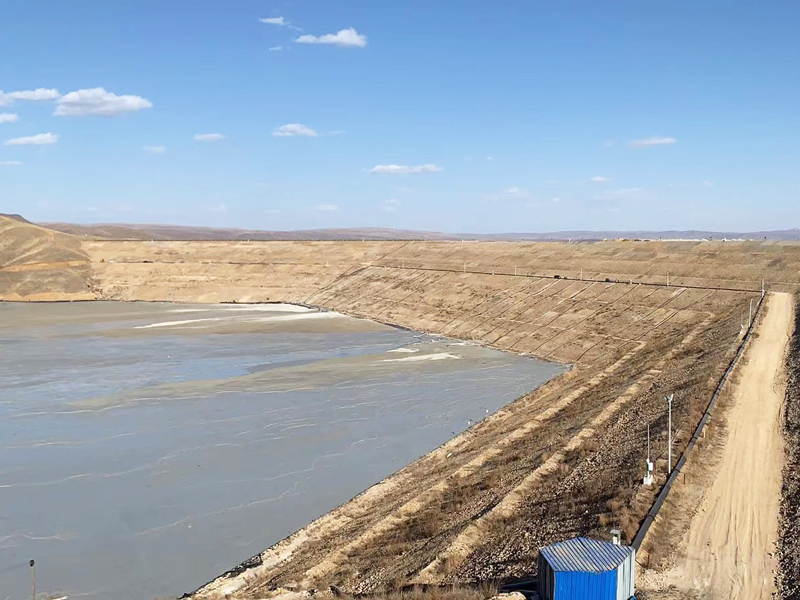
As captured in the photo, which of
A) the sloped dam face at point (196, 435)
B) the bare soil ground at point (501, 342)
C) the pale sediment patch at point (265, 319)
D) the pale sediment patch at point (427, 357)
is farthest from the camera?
the pale sediment patch at point (265, 319)

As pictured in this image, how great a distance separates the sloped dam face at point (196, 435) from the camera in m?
17.5

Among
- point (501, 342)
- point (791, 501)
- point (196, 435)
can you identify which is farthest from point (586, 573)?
point (501, 342)

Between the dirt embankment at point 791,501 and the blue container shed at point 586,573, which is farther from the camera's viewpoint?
the dirt embankment at point 791,501

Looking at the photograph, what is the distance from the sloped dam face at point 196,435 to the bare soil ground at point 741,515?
33.9 ft

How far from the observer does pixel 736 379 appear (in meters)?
23.9

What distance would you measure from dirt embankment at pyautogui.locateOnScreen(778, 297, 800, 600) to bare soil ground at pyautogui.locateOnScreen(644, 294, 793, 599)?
6.0 inches

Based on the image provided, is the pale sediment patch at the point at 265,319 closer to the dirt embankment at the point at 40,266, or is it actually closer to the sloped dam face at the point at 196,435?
the sloped dam face at the point at 196,435

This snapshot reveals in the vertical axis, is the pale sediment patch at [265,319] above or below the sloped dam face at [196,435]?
above

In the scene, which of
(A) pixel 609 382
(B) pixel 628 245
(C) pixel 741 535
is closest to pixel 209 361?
(A) pixel 609 382

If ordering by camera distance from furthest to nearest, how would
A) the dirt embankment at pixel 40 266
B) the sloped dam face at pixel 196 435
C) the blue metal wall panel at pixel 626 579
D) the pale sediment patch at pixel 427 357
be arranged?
the dirt embankment at pixel 40 266 → the pale sediment patch at pixel 427 357 → the sloped dam face at pixel 196 435 → the blue metal wall panel at pixel 626 579

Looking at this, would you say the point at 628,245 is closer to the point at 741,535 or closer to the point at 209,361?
the point at 209,361

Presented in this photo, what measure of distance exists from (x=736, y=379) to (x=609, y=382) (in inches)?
279

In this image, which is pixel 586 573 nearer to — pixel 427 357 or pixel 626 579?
pixel 626 579

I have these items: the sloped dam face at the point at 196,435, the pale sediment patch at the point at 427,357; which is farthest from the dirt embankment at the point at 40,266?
the pale sediment patch at the point at 427,357
